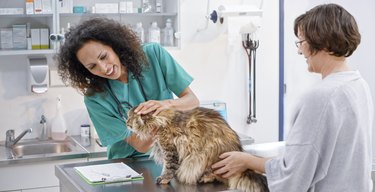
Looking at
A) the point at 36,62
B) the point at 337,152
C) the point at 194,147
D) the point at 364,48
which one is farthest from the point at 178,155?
the point at 364,48

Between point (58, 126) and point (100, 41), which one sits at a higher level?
point (100, 41)

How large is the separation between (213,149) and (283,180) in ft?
1.02

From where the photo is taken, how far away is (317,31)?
5.01 feet

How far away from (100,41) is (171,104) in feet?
1.33

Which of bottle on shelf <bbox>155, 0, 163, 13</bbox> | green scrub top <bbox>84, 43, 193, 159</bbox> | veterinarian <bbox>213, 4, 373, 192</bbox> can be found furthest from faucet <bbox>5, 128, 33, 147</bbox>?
veterinarian <bbox>213, 4, 373, 192</bbox>

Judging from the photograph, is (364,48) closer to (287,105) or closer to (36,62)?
(287,105)

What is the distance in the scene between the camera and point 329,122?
148 cm

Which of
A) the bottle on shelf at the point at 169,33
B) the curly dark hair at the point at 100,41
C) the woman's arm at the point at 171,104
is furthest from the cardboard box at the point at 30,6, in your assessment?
the woman's arm at the point at 171,104

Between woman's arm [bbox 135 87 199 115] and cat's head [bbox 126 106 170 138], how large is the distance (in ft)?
0.06

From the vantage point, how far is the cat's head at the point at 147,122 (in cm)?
182

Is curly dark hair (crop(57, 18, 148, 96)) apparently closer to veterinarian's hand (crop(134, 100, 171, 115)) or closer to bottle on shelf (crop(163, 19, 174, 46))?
veterinarian's hand (crop(134, 100, 171, 115))

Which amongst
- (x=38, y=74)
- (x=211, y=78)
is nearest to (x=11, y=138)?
(x=38, y=74)

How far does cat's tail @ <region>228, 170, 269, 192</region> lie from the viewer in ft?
5.60

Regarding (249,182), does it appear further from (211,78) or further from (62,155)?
(211,78)
